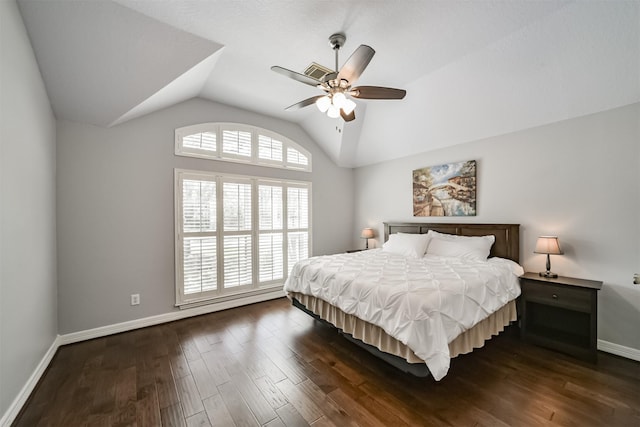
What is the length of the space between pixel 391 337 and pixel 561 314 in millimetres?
2310

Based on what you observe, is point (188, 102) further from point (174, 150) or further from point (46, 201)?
point (46, 201)

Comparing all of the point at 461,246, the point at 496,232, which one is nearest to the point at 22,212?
the point at 461,246

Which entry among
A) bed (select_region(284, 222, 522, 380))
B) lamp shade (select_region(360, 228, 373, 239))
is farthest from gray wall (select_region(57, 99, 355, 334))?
lamp shade (select_region(360, 228, 373, 239))

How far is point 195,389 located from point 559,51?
442 cm

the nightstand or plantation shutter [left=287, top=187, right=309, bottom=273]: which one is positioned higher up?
plantation shutter [left=287, top=187, right=309, bottom=273]

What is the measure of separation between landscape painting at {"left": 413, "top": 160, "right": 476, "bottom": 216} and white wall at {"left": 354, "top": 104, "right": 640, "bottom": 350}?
0.14 m

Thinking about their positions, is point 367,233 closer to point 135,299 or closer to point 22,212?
point 135,299

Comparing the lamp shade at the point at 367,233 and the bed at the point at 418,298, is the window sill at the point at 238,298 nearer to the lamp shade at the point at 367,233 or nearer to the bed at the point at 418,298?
the bed at the point at 418,298

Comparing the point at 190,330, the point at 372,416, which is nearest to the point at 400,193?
the point at 372,416

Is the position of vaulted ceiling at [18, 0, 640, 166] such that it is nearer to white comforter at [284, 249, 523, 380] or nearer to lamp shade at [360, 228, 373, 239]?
white comforter at [284, 249, 523, 380]

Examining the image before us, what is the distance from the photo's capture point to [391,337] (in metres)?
2.05

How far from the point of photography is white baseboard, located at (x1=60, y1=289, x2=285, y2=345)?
9.30ft

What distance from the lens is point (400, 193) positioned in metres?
4.66

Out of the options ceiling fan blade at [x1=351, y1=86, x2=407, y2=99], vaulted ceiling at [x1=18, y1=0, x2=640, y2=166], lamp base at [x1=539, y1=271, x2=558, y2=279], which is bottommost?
lamp base at [x1=539, y1=271, x2=558, y2=279]
